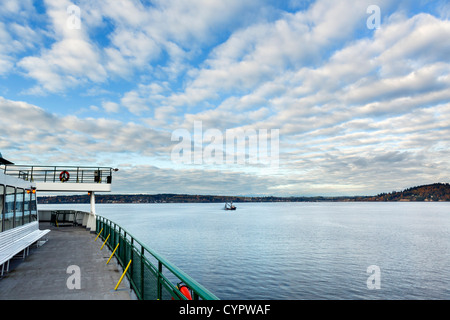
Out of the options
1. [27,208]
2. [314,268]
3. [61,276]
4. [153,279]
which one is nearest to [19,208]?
[27,208]

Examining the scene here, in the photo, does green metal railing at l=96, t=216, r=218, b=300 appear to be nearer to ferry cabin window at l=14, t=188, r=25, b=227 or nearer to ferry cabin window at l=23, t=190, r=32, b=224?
→ ferry cabin window at l=14, t=188, r=25, b=227

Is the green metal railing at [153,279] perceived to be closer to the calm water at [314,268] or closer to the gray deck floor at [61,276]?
the gray deck floor at [61,276]

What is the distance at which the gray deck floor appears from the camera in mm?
7983

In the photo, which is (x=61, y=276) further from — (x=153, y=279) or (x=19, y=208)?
(x=19, y=208)

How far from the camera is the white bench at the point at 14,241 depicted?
9.78 meters

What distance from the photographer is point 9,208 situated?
11.7m

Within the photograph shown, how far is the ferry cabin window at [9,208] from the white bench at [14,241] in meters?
0.27

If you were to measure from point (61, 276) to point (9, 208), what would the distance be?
3986 millimetres

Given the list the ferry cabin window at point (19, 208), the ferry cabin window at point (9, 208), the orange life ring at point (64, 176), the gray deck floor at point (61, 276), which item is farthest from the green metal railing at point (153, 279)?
the orange life ring at point (64, 176)

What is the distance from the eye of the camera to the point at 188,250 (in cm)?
3941

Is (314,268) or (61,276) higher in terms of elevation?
(61,276)

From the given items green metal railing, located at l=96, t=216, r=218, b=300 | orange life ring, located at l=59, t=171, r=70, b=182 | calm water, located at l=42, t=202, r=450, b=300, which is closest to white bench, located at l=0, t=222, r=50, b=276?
green metal railing, located at l=96, t=216, r=218, b=300
